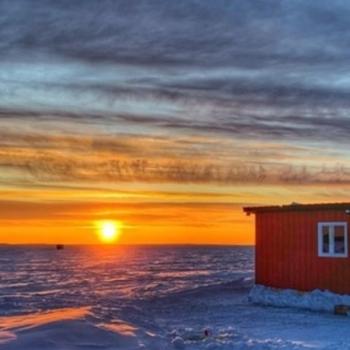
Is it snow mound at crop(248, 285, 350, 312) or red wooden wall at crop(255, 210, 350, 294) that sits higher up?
red wooden wall at crop(255, 210, 350, 294)

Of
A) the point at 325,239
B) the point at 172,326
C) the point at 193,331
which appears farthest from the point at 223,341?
the point at 325,239

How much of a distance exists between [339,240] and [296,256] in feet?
5.99

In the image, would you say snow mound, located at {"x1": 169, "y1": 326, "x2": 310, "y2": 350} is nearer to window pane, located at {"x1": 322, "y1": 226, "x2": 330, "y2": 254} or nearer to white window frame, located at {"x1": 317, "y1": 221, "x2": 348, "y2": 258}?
white window frame, located at {"x1": 317, "y1": 221, "x2": 348, "y2": 258}

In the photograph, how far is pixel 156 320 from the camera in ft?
75.7

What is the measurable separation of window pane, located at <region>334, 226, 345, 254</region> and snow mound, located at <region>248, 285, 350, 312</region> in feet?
4.96

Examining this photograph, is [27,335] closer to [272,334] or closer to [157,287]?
[272,334]

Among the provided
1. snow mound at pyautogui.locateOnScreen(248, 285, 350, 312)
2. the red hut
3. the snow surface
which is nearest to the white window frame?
the red hut

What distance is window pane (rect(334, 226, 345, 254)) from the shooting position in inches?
Result: 966

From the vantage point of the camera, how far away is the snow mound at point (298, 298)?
78.4 ft

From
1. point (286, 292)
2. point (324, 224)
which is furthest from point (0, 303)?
point (324, 224)

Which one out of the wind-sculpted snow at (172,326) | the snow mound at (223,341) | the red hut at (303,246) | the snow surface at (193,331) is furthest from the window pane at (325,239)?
the snow mound at (223,341)

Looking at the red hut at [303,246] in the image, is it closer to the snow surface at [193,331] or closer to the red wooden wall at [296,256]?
the red wooden wall at [296,256]

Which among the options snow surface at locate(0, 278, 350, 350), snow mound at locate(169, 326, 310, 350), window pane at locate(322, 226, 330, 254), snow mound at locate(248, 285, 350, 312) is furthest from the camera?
window pane at locate(322, 226, 330, 254)

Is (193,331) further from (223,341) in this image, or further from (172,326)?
(223,341)
